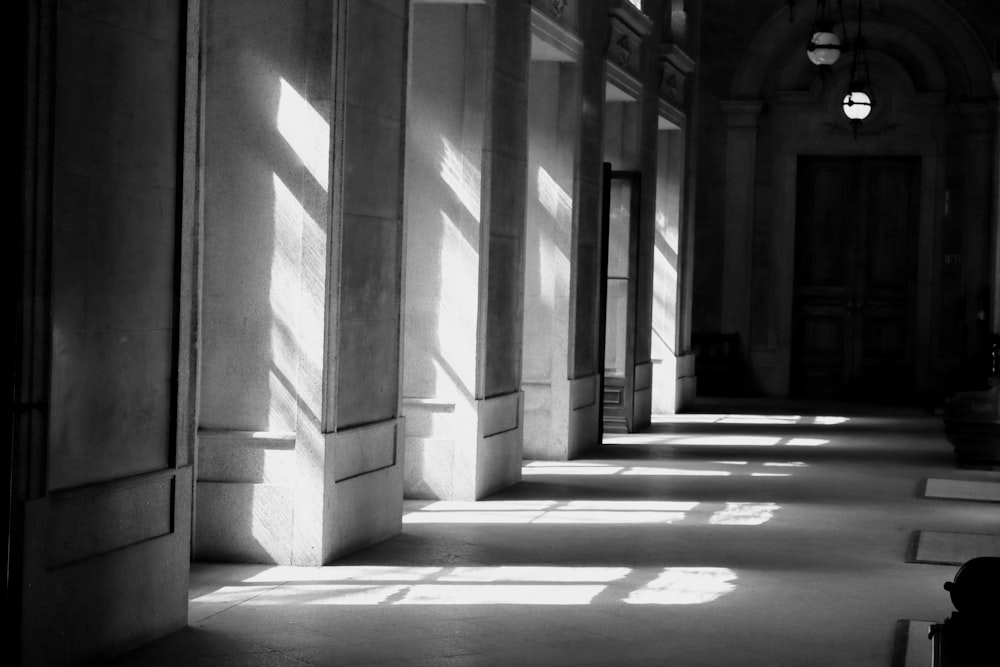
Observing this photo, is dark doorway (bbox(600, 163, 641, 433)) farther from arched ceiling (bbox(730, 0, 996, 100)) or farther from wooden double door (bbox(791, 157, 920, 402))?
arched ceiling (bbox(730, 0, 996, 100))

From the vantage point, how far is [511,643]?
6.43 meters

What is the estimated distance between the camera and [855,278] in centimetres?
2295

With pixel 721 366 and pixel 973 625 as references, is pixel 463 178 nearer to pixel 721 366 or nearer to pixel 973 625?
pixel 973 625

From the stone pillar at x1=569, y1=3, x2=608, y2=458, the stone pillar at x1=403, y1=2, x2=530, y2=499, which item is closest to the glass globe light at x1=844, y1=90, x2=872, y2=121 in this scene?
the stone pillar at x1=569, y1=3, x2=608, y2=458

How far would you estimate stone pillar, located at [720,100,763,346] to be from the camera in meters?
23.0

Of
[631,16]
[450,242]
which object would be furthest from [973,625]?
[631,16]

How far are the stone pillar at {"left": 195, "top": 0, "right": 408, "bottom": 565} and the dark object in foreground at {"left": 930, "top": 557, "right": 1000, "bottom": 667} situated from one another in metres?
4.60

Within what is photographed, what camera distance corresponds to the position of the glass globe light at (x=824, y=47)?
18.0 meters

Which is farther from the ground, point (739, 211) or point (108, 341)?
point (739, 211)

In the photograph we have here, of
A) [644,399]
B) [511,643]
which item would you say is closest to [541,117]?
[644,399]

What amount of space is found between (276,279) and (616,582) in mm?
2593

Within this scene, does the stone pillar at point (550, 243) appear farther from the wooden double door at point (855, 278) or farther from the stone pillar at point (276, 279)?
the wooden double door at point (855, 278)

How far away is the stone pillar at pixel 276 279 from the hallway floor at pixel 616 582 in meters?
0.40

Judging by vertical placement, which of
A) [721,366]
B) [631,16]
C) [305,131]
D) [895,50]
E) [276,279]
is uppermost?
[895,50]
